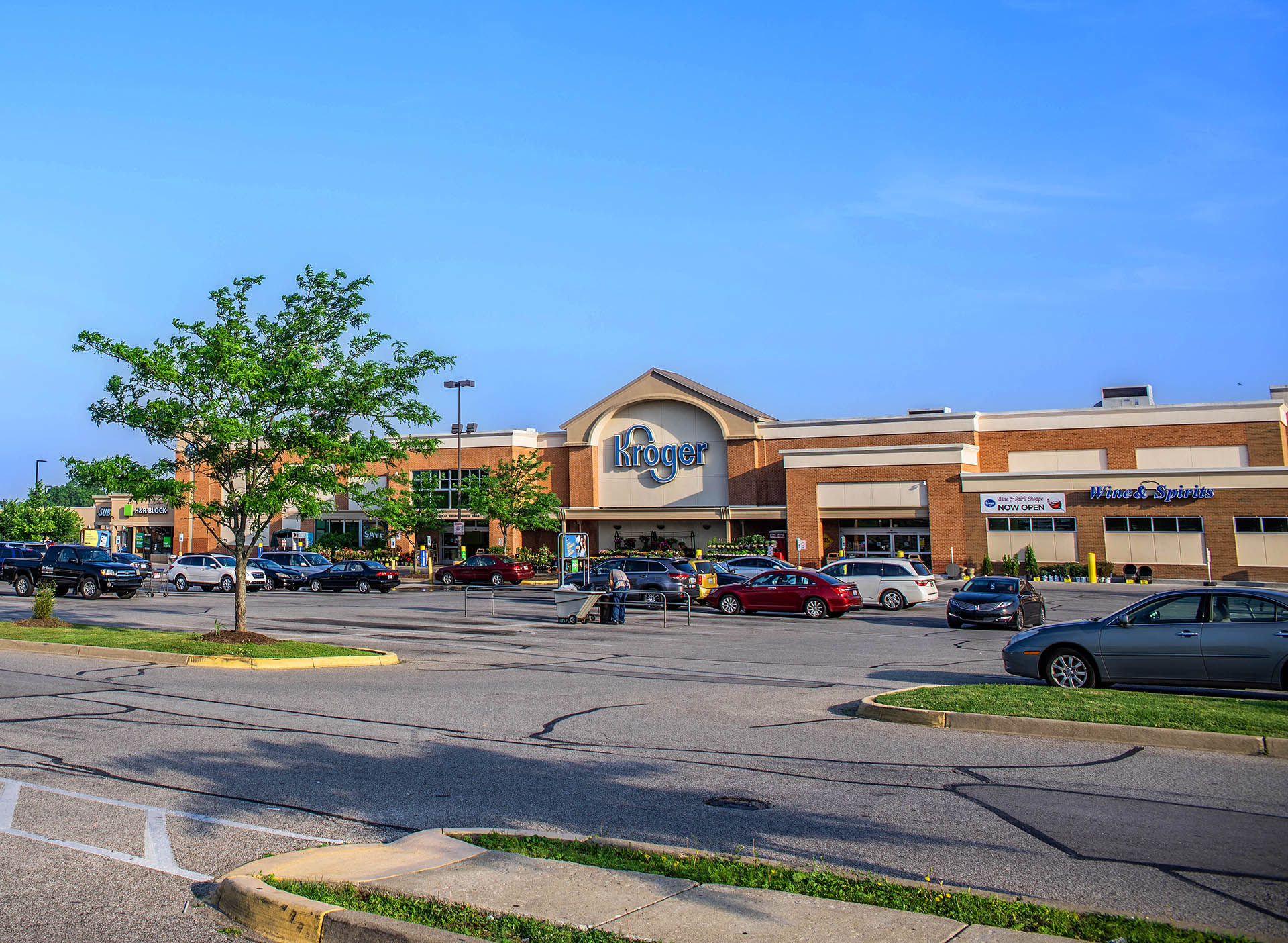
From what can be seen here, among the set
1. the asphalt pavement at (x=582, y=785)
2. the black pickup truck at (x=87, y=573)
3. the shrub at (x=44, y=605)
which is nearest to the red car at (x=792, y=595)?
the asphalt pavement at (x=582, y=785)

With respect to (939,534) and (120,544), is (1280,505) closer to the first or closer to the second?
(939,534)

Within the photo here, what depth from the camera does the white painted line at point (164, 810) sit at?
262 inches

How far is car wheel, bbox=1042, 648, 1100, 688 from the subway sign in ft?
111

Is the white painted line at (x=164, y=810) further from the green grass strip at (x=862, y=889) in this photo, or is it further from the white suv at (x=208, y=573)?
the white suv at (x=208, y=573)

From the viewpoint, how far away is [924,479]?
157 feet

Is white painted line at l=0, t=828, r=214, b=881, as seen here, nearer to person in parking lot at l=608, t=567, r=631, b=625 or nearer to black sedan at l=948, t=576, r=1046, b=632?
person in parking lot at l=608, t=567, r=631, b=625

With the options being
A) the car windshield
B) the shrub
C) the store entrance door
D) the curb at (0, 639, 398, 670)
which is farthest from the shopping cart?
the store entrance door

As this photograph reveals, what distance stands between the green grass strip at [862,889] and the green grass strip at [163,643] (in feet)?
39.9

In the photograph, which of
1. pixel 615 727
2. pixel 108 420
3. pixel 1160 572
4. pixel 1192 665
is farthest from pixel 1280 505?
pixel 108 420

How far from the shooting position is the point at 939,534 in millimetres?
47125

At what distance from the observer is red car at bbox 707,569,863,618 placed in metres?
27.5

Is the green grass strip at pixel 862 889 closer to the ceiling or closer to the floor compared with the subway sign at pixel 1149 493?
closer to the floor

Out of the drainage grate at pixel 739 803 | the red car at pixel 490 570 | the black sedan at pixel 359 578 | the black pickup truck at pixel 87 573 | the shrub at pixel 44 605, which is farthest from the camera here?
the red car at pixel 490 570

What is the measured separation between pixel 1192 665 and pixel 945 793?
6.07m
